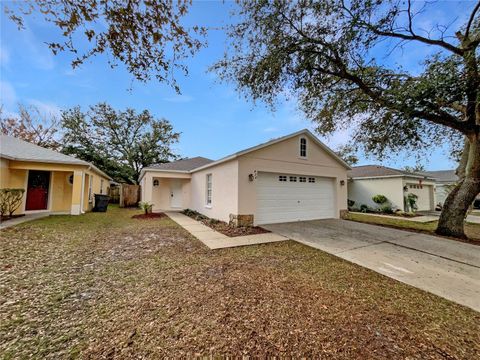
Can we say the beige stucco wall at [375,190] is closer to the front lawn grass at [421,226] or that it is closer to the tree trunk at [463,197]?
the front lawn grass at [421,226]

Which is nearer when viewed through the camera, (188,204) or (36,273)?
(36,273)

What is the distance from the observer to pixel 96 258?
182 inches

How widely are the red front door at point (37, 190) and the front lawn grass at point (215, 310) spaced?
7703 mm

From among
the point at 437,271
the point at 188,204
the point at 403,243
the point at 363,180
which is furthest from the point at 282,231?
the point at 363,180

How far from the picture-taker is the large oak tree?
234 inches

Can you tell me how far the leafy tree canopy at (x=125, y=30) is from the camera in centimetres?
311

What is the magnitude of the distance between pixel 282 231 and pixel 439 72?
6.54 meters

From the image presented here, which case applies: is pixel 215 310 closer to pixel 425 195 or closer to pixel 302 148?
pixel 302 148

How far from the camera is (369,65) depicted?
6.97 meters

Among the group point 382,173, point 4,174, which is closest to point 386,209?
point 382,173

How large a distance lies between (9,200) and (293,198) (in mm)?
11943

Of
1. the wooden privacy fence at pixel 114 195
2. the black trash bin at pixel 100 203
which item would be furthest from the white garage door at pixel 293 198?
the wooden privacy fence at pixel 114 195

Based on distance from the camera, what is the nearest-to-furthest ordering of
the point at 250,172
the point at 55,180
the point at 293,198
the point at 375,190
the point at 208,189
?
the point at 250,172 → the point at 293,198 → the point at 208,189 → the point at 55,180 → the point at 375,190

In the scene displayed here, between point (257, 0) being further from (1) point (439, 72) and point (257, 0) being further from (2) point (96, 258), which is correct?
(2) point (96, 258)
